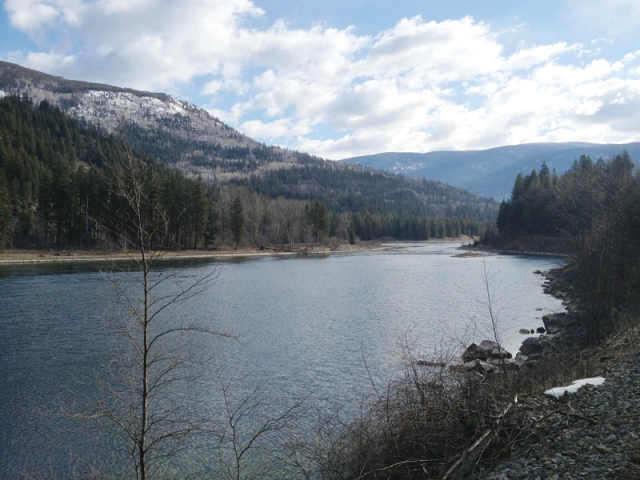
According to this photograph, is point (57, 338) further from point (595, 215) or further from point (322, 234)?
point (322, 234)

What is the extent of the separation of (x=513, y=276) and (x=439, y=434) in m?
40.1

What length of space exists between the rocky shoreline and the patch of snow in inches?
4.9

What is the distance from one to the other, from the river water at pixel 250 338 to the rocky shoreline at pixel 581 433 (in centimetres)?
477

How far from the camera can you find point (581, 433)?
24.6ft

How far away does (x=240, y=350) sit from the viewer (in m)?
19.1

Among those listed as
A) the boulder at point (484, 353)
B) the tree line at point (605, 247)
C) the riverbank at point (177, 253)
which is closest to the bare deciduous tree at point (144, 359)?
the boulder at point (484, 353)

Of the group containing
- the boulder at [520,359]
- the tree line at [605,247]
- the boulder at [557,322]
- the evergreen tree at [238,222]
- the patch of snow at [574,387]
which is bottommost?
the boulder at [520,359]

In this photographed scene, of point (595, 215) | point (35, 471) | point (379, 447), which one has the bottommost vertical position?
point (35, 471)

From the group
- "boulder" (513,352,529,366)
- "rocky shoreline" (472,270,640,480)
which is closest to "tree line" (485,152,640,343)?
"boulder" (513,352,529,366)

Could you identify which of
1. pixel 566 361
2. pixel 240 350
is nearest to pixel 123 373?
pixel 240 350

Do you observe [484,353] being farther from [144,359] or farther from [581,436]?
[144,359]

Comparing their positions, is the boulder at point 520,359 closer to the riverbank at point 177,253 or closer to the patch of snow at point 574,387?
the patch of snow at point 574,387

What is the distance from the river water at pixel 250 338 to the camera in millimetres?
11867

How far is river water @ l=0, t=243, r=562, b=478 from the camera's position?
38.9 ft
